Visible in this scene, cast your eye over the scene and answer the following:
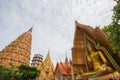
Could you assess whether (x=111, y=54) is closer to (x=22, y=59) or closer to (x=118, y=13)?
(x=118, y=13)

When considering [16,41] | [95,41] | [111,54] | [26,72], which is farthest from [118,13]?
[16,41]

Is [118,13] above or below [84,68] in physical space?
above

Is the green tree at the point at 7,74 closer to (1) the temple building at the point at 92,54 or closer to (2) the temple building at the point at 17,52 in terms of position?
(2) the temple building at the point at 17,52

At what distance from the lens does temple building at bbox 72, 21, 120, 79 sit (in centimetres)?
1681

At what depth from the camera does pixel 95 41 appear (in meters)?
19.3

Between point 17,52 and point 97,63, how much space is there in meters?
20.4

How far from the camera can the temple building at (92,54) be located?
16812 mm

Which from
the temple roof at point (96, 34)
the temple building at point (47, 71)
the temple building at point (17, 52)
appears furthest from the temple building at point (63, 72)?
the temple roof at point (96, 34)

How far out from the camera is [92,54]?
18.8 metres

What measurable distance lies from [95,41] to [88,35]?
1287 mm

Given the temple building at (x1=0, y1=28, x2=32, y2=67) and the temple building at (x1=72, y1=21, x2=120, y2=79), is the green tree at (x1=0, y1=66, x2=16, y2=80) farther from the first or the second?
the temple building at (x1=72, y1=21, x2=120, y2=79)

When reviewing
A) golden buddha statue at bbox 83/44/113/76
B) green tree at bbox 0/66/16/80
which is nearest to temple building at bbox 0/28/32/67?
green tree at bbox 0/66/16/80

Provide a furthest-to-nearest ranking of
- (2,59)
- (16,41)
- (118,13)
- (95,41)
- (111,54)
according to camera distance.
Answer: (16,41)
(2,59)
(95,41)
(111,54)
(118,13)

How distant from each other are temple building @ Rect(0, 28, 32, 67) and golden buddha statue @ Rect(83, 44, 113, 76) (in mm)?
17891
